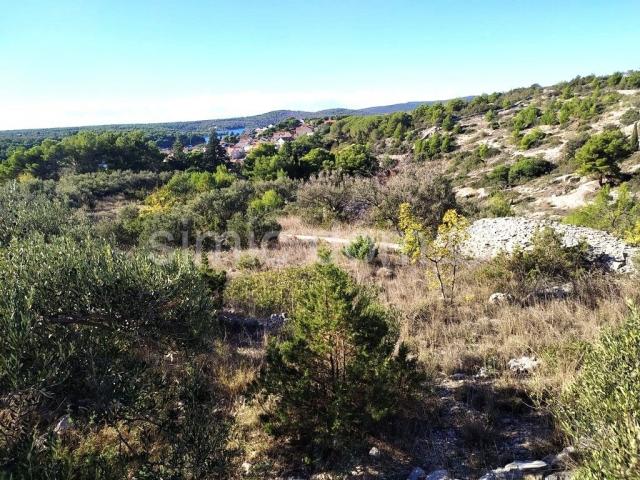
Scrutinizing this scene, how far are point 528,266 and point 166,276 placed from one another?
22.1 feet

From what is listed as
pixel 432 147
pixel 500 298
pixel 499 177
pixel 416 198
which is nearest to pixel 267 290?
pixel 500 298

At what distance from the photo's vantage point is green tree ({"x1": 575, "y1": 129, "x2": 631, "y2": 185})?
83.5 ft

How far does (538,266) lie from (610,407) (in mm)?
5562

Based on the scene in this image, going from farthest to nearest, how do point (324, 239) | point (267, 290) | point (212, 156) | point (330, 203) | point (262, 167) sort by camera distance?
1. point (212, 156)
2. point (262, 167)
3. point (330, 203)
4. point (324, 239)
5. point (267, 290)

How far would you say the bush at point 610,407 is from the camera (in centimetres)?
211

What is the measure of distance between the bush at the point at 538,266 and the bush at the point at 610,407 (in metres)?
4.35

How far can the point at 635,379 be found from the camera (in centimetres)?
248

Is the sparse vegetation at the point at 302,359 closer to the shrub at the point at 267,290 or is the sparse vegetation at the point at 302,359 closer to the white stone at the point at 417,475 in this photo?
the shrub at the point at 267,290

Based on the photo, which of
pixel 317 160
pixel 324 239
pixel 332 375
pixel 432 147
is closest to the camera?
pixel 332 375

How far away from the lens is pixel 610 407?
2438mm

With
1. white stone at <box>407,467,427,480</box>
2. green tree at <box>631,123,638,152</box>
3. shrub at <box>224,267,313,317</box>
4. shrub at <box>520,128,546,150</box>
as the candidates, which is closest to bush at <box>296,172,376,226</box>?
shrub at <box>224,267,313,317</box>

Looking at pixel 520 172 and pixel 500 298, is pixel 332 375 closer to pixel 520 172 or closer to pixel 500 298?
pixel 500 298

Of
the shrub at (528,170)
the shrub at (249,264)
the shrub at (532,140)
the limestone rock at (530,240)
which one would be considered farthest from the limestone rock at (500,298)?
the shrub at (532,140)

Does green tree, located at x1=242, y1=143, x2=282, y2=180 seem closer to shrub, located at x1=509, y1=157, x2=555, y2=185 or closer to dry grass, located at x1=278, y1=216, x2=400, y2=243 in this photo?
dry grass, located at x1=278, y1=216, x2=400, y2=243
